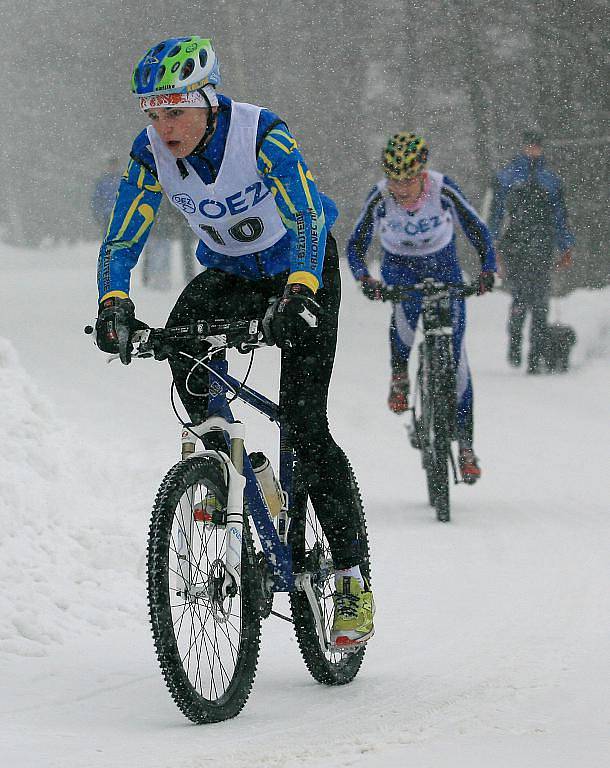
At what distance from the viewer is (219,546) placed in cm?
430

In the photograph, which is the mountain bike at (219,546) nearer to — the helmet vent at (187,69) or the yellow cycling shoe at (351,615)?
the yellow cycling shoe at (351,615)

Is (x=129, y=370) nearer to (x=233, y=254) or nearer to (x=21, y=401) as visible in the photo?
(x=21, y=401)

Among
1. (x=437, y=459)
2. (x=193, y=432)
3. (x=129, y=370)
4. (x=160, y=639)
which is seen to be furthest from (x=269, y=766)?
(x=129, y=370)

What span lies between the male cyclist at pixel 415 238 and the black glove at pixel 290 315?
4479 mm

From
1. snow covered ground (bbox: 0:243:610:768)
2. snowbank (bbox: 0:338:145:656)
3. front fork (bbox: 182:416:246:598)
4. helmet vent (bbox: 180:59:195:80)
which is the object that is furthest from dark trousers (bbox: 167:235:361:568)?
snowbank (bbox: 0:338:145:656)

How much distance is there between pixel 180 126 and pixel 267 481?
123 cm

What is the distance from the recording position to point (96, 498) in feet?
25.9

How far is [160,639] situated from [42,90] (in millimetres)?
42126

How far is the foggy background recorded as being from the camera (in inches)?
850

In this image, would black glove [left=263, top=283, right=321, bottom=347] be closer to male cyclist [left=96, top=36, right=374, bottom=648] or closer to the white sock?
male cyclist [left=96, top=36, right=374, bottom=648]

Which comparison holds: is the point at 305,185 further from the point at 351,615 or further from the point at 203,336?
the point at 351,615

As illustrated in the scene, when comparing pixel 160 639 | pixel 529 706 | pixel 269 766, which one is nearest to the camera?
pixel 269 766

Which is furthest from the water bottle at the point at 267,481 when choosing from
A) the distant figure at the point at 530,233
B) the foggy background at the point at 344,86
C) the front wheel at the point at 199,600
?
the foggy background at the point at 344,86

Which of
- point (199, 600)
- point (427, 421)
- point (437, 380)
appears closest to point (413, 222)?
point (437, 380)
